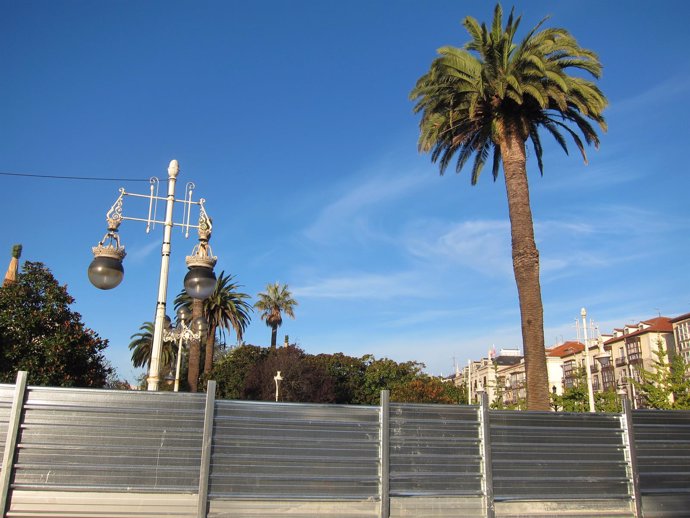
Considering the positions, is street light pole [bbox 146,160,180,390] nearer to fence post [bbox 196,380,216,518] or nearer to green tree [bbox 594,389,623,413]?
fence post [bbox 196,380,216,518]

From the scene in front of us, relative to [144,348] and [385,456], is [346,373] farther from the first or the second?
[385,456]

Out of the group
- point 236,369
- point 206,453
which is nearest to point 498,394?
point 236,369

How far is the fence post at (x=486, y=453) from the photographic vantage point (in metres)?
6.39

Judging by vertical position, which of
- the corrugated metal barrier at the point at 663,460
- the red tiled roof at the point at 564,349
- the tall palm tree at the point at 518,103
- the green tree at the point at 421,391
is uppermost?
the red tiled roof at the point at 564,349

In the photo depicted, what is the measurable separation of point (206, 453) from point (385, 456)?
191 centimetres

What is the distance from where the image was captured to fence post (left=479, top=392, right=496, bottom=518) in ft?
21.0

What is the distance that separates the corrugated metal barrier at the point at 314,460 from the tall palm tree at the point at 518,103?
357 inches

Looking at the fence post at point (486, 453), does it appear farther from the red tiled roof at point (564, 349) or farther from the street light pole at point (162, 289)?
the red tiled roof at point (564, 349)

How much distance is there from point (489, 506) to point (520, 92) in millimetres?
13041

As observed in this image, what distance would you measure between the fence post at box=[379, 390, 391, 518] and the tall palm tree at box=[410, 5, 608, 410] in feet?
34.5

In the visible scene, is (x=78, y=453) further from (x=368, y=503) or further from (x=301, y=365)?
(x=301, y=365)

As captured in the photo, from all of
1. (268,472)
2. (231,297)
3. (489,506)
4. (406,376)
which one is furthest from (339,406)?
(406,376)

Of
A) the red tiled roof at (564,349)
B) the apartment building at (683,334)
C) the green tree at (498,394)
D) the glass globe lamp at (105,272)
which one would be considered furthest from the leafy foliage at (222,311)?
the red tiled roof at (564,349)

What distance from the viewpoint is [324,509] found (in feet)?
19.8
